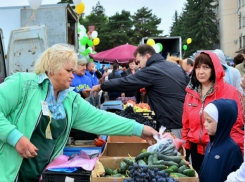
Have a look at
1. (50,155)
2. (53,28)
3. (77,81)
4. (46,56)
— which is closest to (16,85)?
(46,56)

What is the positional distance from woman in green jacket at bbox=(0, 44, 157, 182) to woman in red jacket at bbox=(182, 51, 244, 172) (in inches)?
47.7

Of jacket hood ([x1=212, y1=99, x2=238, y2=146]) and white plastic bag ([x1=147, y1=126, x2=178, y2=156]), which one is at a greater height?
jacket hood ([x1=212, y1=99, x2=238, y2=146])

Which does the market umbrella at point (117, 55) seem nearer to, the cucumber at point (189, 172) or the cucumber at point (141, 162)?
the cucumber at point (141, 162)

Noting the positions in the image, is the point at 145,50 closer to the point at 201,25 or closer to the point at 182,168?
the point at 182,168

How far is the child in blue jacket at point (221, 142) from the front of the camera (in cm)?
266

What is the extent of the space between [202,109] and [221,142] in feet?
2.18

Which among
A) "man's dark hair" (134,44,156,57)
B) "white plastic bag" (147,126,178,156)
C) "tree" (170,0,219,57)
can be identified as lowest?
"white plastic bag" (147,126,178,156)

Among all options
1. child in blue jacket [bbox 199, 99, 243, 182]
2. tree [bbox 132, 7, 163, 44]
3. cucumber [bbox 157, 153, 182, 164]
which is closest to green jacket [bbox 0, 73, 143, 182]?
cucumber [bbox 157, 153, 182, 164]

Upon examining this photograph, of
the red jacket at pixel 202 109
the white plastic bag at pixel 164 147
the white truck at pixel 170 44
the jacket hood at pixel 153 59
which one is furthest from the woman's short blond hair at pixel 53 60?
the white truck at pixel 170 44

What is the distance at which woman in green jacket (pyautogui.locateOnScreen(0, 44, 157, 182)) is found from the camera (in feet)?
8.15

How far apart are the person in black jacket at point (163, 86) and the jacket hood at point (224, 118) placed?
5.26 feet

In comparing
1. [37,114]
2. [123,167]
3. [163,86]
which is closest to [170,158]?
[123,167]

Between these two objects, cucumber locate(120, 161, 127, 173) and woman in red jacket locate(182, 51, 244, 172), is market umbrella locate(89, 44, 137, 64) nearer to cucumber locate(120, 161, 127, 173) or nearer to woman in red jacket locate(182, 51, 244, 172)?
woman in red jacket locate(182, 51, 244, 172)

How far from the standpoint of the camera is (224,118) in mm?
2650
